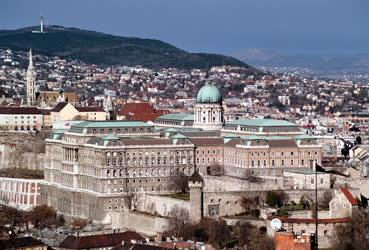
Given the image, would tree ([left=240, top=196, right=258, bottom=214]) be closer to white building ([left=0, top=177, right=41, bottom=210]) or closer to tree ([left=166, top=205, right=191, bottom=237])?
tree ([left=166, top=205, right=191, bottom=237])

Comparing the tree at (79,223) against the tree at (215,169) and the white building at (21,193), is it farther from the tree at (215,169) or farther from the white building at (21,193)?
the tree at (215,169)

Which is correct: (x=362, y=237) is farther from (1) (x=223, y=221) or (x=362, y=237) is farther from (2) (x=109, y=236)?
(2) (x=109, y=236)

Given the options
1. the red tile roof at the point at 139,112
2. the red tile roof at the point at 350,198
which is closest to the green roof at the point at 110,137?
the red tile roof at the point at 350,198

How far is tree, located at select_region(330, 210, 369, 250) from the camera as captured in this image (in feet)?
223

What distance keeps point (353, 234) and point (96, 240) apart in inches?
550

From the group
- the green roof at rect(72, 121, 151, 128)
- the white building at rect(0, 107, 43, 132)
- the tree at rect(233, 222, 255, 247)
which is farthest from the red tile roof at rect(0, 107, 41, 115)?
the tree at rect(233, 222, 255, 247)

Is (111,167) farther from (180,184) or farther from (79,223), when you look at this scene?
(180,184)

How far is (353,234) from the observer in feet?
229

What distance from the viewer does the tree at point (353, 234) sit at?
67.9m

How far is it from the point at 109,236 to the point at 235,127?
26.2 metres

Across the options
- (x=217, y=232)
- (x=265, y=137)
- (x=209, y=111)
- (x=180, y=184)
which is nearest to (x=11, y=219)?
(x=180, y=184)

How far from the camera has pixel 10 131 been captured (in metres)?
135

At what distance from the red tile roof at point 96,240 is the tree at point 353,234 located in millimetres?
10833

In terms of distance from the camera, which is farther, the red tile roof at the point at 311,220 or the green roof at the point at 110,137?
the green roof at the point at 110,137
